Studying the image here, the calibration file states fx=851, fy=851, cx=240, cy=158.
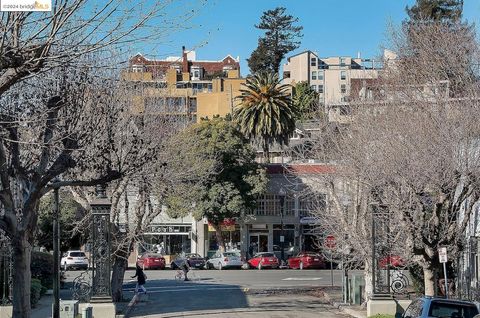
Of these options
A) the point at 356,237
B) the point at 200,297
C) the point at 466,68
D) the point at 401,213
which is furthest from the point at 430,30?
the point at 200,297

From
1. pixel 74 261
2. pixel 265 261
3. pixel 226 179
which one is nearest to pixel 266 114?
pixel 226 179

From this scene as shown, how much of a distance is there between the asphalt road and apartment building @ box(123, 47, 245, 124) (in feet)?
26.3

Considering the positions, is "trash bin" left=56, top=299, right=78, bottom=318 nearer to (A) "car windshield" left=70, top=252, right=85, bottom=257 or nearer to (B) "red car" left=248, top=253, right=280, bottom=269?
(A) "car windshield" left=70, top=252, right=85, bottom=257

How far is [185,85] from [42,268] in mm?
52722

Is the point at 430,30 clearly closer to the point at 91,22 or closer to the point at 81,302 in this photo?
the point at 81,302

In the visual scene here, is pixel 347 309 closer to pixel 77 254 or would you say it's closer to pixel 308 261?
pixel 308 261

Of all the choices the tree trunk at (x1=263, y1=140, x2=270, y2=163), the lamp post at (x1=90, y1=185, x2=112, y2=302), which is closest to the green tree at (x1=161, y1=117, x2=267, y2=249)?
the tree trunk at (x1=263, y1=140, x2=270, y2=163)

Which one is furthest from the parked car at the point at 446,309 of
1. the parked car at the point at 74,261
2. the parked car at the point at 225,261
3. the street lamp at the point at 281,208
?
the street lamp at the point at 281,208

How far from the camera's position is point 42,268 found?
42.4m

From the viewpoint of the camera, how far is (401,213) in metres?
25.8

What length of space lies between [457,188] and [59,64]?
18090 millimetres

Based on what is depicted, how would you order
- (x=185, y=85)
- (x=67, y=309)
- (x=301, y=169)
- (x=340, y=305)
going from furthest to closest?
(x=185, y=85), (x=301, y=169), (x=340, y=305), (x=67, y=309)

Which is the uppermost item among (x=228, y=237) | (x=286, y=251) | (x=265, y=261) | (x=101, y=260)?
(x=228, y=237)

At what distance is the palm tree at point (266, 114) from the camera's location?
7506 centimetres
